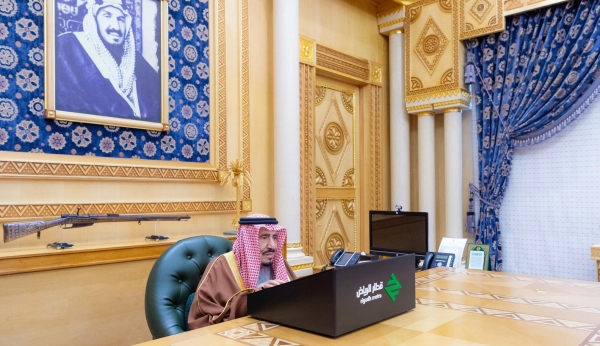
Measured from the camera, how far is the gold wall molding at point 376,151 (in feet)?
19.7

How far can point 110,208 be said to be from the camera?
338 cm

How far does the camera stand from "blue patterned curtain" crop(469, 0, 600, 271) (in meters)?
4.71

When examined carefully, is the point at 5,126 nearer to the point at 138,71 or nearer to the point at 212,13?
the point at 138,71

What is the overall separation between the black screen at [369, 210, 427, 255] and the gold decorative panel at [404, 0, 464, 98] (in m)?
2.40

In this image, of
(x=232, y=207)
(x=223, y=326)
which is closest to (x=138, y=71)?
(x=232, y=207)

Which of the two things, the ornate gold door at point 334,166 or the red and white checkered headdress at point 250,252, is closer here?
the red and white checkered headdress at point 250,252

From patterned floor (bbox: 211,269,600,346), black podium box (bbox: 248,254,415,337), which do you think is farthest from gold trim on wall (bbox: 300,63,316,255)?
black podium box (bbox: 248,254,415,337)

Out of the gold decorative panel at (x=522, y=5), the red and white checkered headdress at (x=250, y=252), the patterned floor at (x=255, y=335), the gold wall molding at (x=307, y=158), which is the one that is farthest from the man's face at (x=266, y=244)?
the gold decorative panel at (x=522, y=5)

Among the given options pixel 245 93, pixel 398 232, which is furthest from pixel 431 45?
pixel 398 232

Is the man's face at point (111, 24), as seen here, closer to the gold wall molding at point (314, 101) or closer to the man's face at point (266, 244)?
the gold wall molding at point (314, 101)

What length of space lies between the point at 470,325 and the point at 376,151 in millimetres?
4562

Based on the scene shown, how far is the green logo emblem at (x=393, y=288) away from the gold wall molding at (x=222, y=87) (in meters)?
2.73

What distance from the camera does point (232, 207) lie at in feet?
14.0

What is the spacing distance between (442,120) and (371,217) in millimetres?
2606
